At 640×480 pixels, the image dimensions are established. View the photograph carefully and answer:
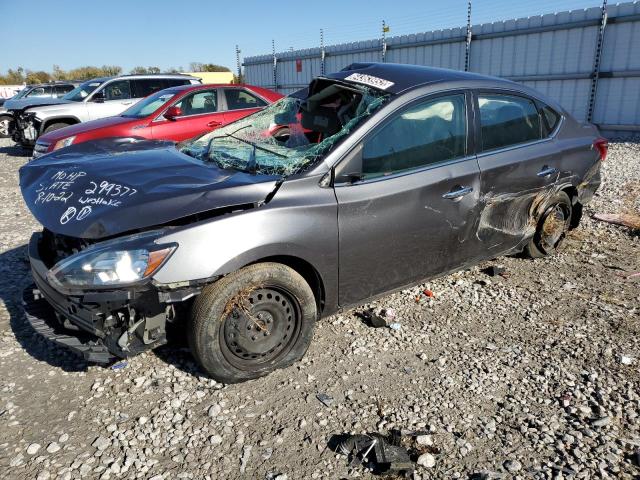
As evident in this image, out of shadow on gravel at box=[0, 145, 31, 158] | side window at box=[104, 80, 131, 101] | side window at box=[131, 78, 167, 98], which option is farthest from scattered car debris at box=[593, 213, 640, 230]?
shadow on gravel at box=[0, 145, 31, 158]

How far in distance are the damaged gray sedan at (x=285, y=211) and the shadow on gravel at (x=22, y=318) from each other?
0.39 meters

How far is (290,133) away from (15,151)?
12.5 m

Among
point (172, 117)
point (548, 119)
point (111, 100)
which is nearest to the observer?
point (548, 119)

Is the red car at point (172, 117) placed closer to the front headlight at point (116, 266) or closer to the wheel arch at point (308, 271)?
the wheel arch at point (308, 271)

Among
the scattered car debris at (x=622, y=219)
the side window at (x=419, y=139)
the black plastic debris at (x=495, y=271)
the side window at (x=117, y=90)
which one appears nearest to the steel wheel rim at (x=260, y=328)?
the side window at (x=419, y=139)

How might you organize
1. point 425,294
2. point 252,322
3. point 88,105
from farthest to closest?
point 88,105, point 425,294, point 252,322

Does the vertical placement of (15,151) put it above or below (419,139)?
below

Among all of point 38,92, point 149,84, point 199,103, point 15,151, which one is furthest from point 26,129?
point 38,92

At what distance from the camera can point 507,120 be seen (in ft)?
12.7

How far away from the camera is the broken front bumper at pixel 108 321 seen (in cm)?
241

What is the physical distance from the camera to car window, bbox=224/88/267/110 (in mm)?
8664

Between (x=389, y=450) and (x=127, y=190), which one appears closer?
(x=389, y=450)

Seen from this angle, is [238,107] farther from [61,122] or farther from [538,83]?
[538,83]

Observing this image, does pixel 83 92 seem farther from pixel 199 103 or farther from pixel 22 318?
pixel 22 318
